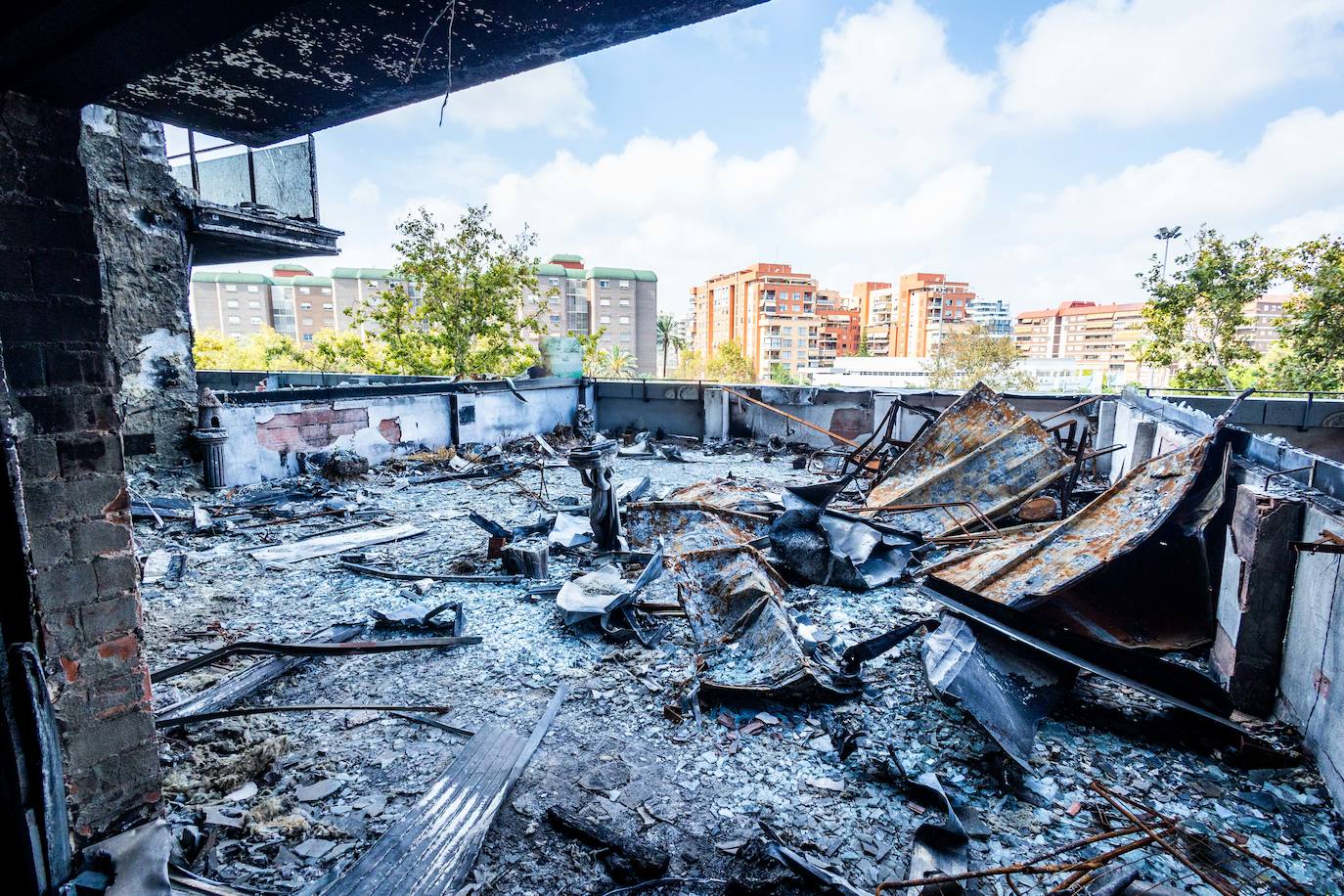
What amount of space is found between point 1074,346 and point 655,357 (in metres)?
74.1

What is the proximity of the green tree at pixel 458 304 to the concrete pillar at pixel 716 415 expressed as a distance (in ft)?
33.5

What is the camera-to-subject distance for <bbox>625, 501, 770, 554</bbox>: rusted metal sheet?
5.91 metres

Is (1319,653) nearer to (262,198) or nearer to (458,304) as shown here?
(262,198)

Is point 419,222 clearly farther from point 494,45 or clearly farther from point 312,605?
point 494,45

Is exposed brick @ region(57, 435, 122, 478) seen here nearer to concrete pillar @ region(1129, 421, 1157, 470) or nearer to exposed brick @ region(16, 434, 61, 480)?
exposed brick @ region(16, 434, 61, 480)

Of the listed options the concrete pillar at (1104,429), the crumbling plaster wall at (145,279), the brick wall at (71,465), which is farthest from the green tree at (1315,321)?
the crumbling plaster wall at (145,279)

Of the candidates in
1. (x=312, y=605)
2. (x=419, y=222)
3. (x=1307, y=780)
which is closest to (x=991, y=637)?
(x=1307, y=780)

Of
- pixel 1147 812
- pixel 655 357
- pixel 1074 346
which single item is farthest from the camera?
pixel 1074 346

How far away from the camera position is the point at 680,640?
4.32 meters

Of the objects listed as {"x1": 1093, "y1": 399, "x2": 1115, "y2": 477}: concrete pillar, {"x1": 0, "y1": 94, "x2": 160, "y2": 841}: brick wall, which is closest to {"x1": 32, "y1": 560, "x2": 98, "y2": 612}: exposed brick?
{"x1": 0, "y1": 94, "x2": 160, "y2": 841}: brick wall

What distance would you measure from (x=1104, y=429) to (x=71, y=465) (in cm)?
1160

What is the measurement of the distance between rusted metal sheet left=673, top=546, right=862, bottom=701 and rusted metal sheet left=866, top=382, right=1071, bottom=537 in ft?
8.83

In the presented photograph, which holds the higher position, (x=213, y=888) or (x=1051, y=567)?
(x=1051, y=567)

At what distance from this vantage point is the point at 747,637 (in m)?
3.89
